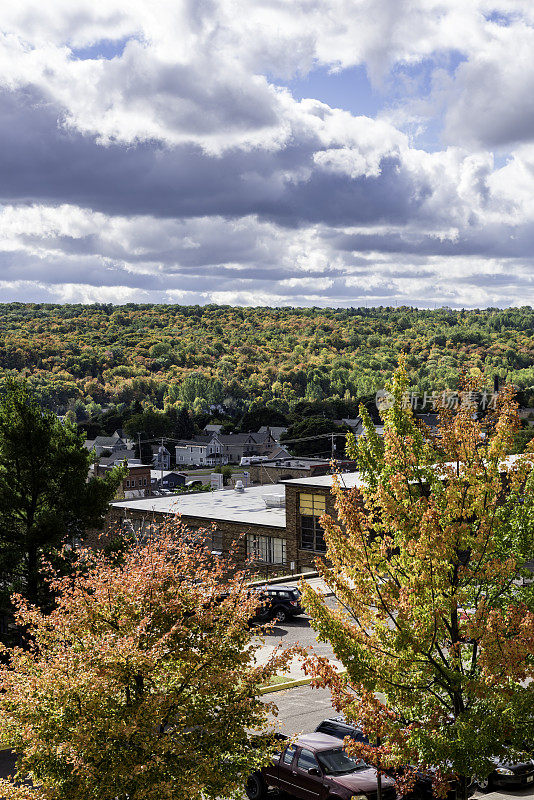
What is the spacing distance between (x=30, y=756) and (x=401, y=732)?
6008 mm

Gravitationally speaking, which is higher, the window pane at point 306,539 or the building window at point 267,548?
the window pane at point 306,539

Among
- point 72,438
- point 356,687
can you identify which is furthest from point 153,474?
point 356,687

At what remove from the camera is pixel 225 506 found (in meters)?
56.8

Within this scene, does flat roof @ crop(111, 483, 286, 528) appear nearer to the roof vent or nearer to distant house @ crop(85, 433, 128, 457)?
the roof vent

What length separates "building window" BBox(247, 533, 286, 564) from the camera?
4950 cm

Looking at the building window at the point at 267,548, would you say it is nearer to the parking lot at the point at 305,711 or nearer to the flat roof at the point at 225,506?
the flat roof at the point at 225,506

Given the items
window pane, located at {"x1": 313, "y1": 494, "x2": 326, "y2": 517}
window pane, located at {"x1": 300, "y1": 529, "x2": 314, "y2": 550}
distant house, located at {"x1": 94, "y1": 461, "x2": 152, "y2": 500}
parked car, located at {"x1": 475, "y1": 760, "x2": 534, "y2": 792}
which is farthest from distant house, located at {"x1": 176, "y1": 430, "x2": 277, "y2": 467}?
parked car, located at {"x1": 475, "y1": 760, "x2": 534, "y2": 792}

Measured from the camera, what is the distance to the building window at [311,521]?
46719 millimetres

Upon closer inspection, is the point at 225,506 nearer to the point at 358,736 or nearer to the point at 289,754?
the point at 358,736

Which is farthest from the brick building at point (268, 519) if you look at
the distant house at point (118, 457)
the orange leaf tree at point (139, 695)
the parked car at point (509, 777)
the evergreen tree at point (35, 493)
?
the distant house at point (118, 457)

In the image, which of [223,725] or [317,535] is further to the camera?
[317,535]

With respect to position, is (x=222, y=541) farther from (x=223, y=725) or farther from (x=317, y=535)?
(x=223, y=725)

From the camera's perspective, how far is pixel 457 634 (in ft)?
45.2

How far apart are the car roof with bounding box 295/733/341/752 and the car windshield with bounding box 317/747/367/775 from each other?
13 centimetres
